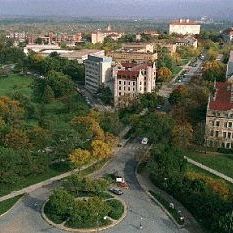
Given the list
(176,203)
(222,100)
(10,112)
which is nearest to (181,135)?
(222,100)

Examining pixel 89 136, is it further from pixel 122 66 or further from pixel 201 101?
pixel 122 66

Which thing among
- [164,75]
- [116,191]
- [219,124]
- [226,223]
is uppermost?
[219,124]

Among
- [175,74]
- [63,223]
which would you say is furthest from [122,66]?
[63,223]

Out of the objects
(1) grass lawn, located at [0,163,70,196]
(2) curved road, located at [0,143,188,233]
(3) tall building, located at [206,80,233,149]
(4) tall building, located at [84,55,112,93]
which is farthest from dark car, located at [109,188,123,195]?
(4) tall building, located at [84,55,112,93]

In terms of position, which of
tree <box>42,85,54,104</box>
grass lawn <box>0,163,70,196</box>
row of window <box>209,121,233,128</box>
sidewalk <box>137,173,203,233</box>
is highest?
row of window <box>209,121,233,128</box>

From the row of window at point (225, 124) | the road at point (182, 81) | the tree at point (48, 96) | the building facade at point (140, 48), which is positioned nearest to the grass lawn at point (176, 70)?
the road at point (182, 81)

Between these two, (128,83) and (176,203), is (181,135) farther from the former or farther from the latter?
(128,83)

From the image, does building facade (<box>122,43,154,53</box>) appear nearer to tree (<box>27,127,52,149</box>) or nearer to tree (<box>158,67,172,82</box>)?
tree (<box>158,67,172,82</box>)
